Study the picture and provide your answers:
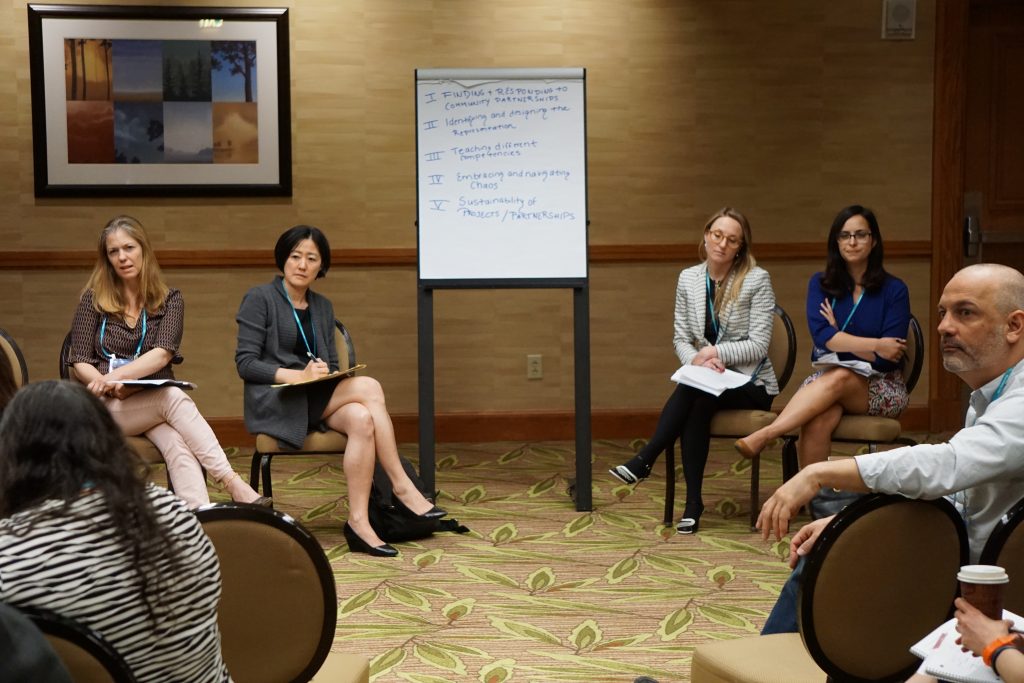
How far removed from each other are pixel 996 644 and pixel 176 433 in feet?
11.7

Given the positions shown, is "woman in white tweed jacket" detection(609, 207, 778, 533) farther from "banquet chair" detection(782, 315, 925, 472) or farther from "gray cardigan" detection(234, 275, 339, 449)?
"gray cardigan" detection(234, 275, 339, 449)

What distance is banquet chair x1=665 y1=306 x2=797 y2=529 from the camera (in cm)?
505

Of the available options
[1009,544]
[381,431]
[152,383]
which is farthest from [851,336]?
[1009,544]

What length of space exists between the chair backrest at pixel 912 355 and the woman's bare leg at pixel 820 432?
320 mm

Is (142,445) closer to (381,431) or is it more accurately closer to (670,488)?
(381,431)

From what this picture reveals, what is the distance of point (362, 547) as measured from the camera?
474 centimetres

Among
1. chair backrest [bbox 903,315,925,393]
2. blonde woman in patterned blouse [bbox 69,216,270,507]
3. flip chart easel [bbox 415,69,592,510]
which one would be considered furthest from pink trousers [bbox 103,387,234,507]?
chair backrest [bbox 903,315,925,393]

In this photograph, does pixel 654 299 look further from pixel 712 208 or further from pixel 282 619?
pixel 282 619

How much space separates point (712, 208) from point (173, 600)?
218 inches

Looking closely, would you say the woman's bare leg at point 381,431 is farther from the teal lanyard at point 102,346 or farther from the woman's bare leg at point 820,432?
the woman's bare leg at point 820,432

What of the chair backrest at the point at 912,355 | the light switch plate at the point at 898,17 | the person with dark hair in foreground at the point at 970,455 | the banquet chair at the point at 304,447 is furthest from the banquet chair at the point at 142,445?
the light switch plate at the point at 898,17

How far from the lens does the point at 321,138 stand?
6.70 m

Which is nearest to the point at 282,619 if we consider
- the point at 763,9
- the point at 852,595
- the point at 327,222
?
the point at 852,595

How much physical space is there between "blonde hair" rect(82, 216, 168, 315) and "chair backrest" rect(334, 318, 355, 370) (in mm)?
743
